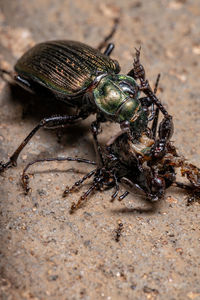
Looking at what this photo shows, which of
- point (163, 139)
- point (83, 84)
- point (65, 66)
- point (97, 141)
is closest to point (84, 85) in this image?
point (83, 84)

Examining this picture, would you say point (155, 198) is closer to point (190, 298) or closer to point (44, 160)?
point (190, 298)

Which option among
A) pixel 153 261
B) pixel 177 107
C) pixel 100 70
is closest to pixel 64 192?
pixel 153 261

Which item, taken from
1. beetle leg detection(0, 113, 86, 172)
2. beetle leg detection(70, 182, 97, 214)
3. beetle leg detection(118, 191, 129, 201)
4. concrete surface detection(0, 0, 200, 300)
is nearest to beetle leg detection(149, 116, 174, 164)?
beetle leg detection(118, 191, 129, 201)

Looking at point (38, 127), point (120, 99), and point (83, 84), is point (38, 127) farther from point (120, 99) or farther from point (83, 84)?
point (120, 99)

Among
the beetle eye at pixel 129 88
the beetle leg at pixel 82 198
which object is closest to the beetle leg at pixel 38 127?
the beetle eye at pixel 129 88

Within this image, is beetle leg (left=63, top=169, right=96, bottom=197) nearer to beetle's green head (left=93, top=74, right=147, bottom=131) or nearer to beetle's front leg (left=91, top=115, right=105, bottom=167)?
beetle's front leg (left=91, top=115, right=105, bottom=167)
